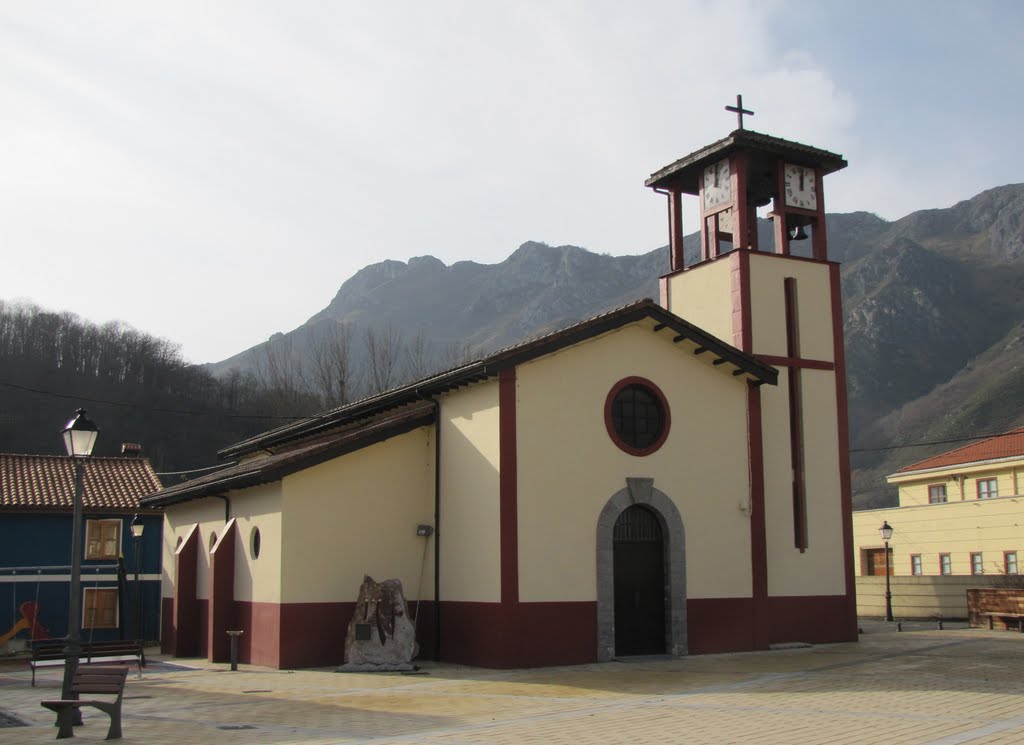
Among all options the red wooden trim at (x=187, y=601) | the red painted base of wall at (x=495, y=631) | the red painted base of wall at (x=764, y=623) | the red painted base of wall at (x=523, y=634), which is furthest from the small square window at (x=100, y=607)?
the red painted base of wall at (x=764, y=623)

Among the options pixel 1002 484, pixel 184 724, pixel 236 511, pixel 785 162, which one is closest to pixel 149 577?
pixel 236 511

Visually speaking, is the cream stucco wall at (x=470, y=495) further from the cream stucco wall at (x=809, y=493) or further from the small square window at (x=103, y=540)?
the small square window at (x=103, y=540)

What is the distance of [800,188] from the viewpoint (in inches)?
915

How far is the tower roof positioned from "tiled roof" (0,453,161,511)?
1677cm

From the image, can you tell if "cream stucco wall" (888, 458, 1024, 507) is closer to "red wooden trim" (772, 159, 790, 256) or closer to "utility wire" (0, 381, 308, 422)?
"red wooden trim" (772, 159, 790, 256)

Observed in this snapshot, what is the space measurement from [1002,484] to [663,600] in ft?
75.6

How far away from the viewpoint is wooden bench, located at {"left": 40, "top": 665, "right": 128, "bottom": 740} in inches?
444

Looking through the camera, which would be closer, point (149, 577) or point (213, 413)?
point (149, 577)

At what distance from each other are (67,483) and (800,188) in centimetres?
2166

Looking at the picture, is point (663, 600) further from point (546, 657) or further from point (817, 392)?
point (817, 392)

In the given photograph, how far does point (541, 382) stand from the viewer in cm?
1828

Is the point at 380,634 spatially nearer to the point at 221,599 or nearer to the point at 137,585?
the point at 221,599

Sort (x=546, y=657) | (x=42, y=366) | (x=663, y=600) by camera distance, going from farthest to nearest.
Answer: (x=42, y=366), (x=663, y=600), (x=546, y=657)

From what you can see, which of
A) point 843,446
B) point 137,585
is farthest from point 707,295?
point 137,585
